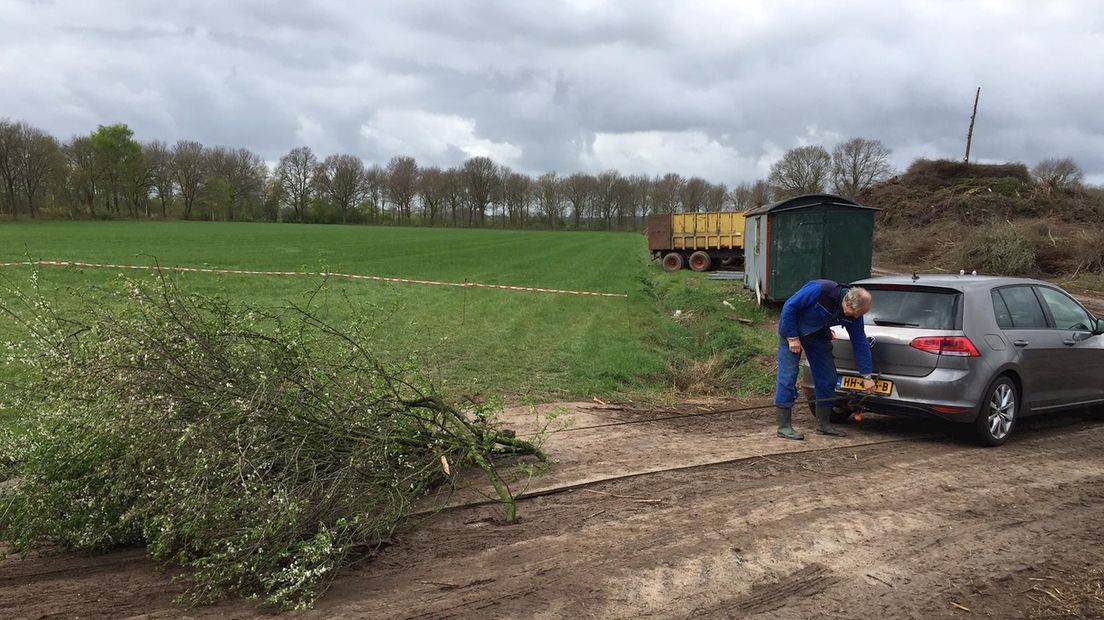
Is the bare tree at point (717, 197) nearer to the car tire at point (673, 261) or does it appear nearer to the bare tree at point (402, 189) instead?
the bare tree at point (402, 189)

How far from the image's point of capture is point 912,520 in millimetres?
4410

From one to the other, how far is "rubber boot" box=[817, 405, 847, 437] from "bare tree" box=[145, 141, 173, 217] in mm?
91166

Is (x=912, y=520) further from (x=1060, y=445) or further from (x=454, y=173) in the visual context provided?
(x=454, y=173)

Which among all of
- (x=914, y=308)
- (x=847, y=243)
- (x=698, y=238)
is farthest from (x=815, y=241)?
(x=698, y=238)

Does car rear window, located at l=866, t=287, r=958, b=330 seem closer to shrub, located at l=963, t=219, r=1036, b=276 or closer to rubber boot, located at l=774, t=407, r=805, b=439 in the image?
rubber boot, located at l=774, t=407, r=805, b=439

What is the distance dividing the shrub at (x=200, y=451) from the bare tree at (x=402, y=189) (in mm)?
110770

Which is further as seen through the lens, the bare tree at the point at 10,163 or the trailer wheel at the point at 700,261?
the bare tree at the point at 10,163

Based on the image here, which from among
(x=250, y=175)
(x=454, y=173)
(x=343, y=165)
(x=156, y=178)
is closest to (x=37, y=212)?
(x=156, y=178)

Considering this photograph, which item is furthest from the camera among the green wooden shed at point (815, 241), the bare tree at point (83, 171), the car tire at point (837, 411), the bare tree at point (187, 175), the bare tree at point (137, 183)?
the bare tree at point (187, 175)

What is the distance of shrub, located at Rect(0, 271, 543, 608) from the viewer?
140 inches

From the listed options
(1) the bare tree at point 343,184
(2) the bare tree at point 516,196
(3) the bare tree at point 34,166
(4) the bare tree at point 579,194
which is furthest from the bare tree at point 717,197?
(3) the bare tree at point 34,166

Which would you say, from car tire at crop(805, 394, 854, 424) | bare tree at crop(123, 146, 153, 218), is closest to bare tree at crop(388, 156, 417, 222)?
bare tree at crop(123, 146, 153, 218)

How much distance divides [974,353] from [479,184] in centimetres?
11238

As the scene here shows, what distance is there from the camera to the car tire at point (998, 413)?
19.7 ft
